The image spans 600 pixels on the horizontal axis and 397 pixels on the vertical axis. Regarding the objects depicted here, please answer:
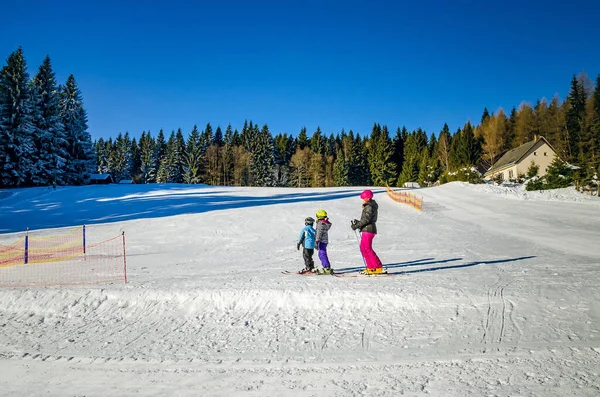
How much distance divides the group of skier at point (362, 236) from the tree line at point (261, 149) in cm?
3470

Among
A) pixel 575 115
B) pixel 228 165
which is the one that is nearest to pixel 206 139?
pixel 228 165

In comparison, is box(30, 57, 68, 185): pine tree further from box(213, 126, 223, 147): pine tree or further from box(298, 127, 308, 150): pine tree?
box(298, 127, 308, 150): pine tree

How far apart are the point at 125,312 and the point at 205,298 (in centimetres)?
168

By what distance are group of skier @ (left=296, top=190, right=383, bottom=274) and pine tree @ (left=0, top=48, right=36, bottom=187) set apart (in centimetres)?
4257

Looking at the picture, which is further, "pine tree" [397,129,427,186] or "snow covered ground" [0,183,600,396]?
"pine tree" [397,129,427,186]

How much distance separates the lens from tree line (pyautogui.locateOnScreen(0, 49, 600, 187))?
4059cm

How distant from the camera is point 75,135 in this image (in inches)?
1944

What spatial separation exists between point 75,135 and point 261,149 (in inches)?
1567

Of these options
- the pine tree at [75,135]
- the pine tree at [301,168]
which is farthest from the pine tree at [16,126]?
the pine tree at [301,168]

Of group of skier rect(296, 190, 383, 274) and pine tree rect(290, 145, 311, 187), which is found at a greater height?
pine tree rect(290, 145, 311, 187)

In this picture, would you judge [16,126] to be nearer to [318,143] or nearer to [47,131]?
[47,131]

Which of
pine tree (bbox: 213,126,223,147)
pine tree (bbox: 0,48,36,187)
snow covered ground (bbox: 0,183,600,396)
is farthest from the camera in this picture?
pine tree (bbox: 213,126,223,147)

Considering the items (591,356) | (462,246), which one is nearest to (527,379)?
(591,356)

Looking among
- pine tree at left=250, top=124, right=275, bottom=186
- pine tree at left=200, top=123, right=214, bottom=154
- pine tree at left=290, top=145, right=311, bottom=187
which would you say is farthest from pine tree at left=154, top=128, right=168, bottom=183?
pine tree at left=290, top=145, right=311, bottom=187
